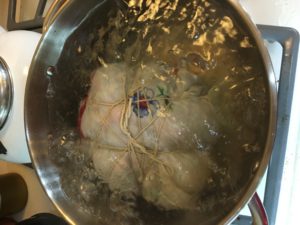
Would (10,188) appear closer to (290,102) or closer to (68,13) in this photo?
(68,13)

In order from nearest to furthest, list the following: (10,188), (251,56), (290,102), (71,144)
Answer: (251,56), (290,102), (71,144), (10,188)

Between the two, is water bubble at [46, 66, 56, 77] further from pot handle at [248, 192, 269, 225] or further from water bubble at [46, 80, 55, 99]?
pot handle at [248, 192, 269, 225]

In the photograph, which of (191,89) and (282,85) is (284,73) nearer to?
(282,85)

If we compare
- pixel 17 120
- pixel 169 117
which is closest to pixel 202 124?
pixel 169 117

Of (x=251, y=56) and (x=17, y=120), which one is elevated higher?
(x=251, y=56)

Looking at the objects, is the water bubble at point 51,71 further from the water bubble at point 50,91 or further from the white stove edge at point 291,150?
the white stove edge at point 291,150

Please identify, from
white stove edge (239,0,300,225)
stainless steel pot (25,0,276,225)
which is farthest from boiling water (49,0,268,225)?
white stove edge (239,0,300,225)
